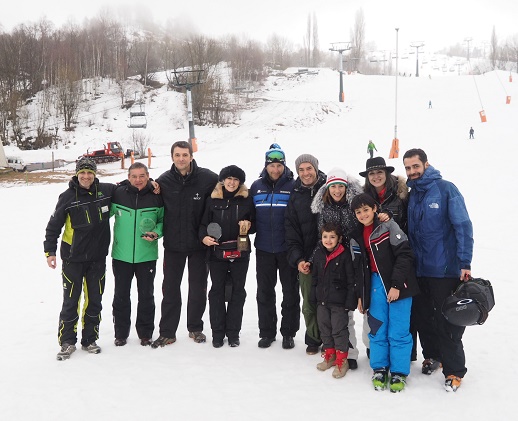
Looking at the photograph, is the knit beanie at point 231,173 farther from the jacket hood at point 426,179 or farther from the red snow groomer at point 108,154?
the red snow groomer at point 108,154

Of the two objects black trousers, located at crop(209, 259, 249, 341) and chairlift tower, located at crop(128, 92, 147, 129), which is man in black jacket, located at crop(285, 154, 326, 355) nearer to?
black trousers, located at crop(209, 259, 249, 341)

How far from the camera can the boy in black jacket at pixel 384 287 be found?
3.39m

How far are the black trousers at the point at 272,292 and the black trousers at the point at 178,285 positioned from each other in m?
0.58

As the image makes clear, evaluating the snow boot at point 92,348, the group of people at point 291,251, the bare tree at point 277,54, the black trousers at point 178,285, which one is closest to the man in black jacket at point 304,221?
the group of people at point 291,251

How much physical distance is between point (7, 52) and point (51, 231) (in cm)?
4465

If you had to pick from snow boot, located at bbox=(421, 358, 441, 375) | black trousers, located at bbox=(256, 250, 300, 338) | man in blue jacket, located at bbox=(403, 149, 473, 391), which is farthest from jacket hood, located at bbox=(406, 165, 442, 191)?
snow boot, located at bbox=(421, 358, 441, 375)

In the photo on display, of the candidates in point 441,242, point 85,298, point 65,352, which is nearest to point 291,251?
point 441,242

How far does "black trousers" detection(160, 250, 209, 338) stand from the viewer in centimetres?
434

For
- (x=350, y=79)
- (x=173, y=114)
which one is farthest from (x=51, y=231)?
(x=350, y=79)

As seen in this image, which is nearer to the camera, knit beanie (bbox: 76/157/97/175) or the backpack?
the backpack

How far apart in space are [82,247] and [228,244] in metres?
1.36

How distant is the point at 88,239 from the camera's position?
4.08 m

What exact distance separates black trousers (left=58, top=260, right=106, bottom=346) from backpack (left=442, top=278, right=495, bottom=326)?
123 inches

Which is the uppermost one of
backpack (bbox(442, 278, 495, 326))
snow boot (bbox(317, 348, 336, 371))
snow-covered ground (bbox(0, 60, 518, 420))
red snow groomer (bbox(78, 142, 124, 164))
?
red snow groomer (bbox(78, 142, 124, 164))
